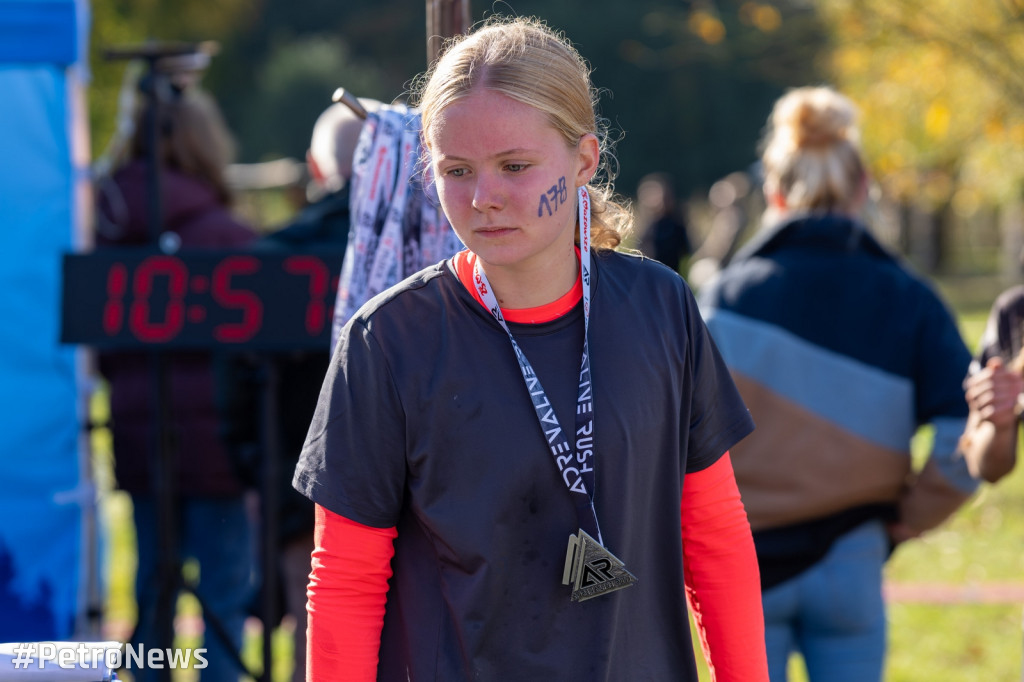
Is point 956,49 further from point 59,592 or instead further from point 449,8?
point 59,592

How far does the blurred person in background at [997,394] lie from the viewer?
2.71 meters

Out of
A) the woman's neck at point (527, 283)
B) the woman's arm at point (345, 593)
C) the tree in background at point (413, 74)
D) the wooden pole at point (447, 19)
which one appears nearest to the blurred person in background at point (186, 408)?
the wooden pole at point (447, 19)

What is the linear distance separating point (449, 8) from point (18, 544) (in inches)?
102

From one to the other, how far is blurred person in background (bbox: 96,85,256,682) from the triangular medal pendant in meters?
2.23

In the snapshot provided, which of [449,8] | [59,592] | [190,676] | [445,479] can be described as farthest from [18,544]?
[445,479]

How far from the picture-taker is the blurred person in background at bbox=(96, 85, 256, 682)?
12.4 feet

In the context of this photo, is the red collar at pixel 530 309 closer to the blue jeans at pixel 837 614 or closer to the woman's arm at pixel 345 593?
the woman's arm at pixel 345 593

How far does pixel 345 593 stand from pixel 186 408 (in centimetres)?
223

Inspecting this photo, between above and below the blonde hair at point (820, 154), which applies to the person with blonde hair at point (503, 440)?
below

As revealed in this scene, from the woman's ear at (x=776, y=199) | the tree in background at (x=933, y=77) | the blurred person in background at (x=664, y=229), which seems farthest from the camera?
the blurred person in background at (x=664, y=229)

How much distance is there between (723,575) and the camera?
192cm

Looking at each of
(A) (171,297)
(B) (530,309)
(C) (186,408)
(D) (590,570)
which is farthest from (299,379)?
(D) (590,570)

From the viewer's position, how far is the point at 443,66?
1784 mm

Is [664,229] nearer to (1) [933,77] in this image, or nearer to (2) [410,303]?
(1) [933,77]
